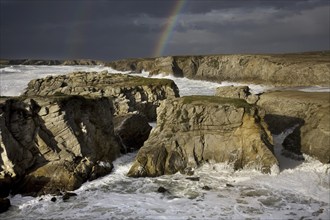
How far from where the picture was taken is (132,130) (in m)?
43.8

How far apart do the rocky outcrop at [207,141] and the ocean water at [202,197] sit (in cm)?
91

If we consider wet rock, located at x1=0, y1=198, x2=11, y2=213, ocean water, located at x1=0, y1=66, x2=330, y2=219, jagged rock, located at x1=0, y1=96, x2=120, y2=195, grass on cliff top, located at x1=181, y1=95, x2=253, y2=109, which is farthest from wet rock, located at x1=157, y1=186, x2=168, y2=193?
grass on cliff top, located at x1=181, y1=95, x2=253, y2=109

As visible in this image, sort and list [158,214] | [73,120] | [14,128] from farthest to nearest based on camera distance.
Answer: [73,120], [14,128], [158,214]

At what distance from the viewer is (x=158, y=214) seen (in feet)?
82.5

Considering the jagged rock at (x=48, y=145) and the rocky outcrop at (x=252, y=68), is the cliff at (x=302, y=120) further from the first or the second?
the rocky outcrop at (x=252, y=68)

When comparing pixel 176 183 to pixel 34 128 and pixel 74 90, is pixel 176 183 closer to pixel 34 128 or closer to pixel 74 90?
pixel 34 128

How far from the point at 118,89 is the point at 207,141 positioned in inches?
1002

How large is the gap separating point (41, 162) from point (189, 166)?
38.7 feet

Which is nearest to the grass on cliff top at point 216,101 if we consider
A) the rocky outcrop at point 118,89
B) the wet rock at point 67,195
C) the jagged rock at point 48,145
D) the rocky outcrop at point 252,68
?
the jagged rock at point 48,145

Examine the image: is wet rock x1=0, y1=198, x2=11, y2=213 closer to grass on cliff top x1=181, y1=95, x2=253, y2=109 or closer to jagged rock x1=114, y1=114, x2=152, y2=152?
jagged rock x1=114, y1=114, x2=152, y2=152

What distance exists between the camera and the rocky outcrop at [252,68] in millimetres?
86000

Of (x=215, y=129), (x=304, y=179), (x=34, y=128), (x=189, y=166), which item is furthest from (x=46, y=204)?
(x=304, y=179)

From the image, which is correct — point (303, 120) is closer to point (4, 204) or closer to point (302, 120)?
point (302, 120)

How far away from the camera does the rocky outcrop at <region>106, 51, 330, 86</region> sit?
8600 cm
